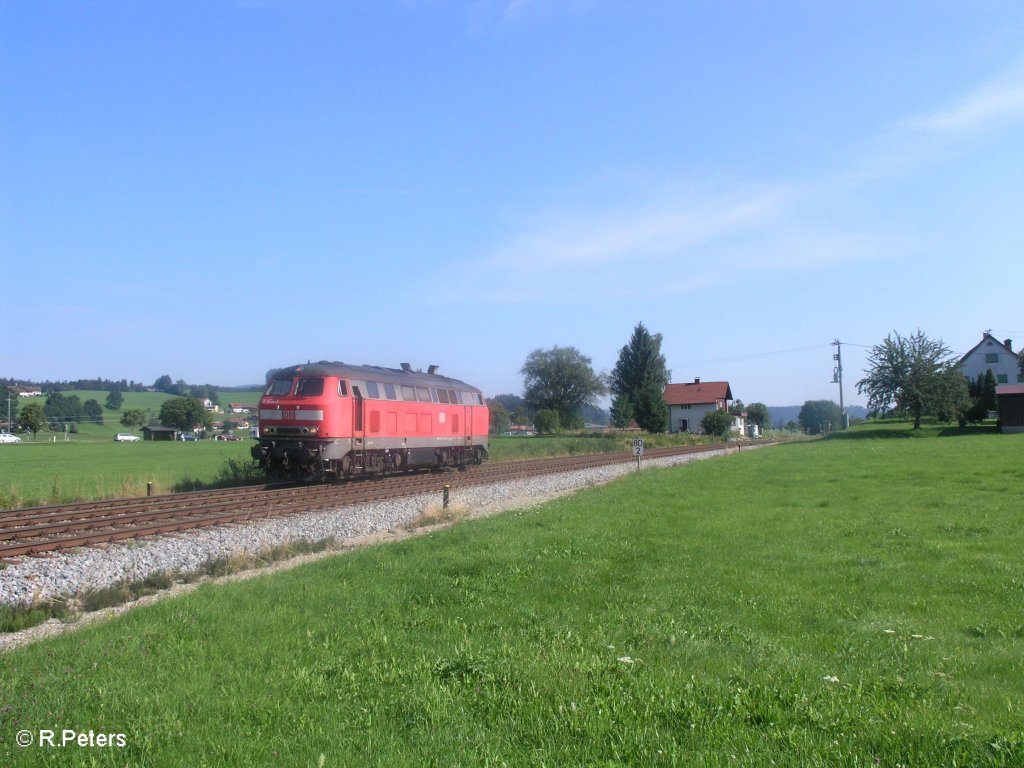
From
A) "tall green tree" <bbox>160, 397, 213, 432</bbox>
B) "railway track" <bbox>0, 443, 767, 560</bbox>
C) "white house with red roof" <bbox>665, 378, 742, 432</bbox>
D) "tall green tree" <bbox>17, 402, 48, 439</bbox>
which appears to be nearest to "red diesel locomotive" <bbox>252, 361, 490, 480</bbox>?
"railway track" <bbox>0, 443, 767, 560</bbox>

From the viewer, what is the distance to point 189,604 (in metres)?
8.49

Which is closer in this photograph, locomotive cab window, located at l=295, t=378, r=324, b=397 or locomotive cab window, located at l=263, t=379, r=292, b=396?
locomotive cab window, located at l=295, t=378, r=324, b=397

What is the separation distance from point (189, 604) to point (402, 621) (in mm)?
2649

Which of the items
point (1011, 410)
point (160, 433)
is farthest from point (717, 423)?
point (160, 433)

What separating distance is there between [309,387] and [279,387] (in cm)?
136

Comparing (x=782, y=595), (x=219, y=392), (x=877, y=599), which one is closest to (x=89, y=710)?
(x=782, y=595)

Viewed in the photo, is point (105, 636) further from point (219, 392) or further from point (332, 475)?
point (219, 392)

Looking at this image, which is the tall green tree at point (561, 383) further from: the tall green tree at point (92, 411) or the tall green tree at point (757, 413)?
the tall green tree at point (92, 411)

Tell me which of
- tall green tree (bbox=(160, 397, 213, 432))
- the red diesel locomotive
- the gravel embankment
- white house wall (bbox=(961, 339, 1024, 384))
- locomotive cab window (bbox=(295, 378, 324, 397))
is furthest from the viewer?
tall green tree (bbox=(160, 397, 213, 432))

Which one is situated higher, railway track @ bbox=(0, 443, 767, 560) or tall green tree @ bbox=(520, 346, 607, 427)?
tall green tree @ bbox=(520, 346, 607, 427)

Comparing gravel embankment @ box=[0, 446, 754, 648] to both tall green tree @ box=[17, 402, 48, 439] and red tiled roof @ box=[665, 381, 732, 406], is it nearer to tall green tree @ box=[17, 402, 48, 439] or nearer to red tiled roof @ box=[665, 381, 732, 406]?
red tiled roof @ box=[665, 381, 732, 406]
